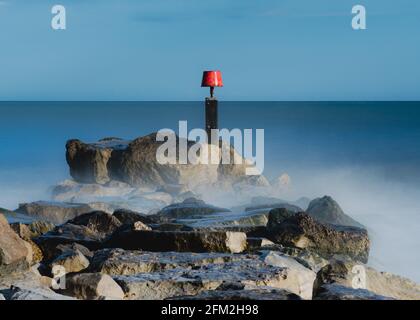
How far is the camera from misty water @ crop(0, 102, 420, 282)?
12727 mm

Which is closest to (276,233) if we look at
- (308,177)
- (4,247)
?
(4,247)

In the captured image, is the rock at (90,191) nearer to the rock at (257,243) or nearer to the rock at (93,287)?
the rock at (257,243)

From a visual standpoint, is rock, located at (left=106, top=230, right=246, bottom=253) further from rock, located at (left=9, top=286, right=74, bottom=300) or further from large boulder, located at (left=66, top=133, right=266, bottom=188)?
large boulder, located at (left=66, top=133, right=266, bottom=188)

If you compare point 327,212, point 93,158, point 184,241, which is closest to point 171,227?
point 184,241

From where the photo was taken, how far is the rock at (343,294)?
469 centimetres

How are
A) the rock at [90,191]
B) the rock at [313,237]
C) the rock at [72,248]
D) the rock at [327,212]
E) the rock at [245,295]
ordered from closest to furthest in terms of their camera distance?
the rock at [245,295] → the rock at [72,248] → the rock at [313,237] → the rock at [327,212] → the rock at [90,191]

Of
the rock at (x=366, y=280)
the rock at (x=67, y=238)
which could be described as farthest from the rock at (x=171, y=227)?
the rock at (x=366, y=280)

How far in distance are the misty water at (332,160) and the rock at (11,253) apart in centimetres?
411

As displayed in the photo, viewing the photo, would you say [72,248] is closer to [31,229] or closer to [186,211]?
[31,229]

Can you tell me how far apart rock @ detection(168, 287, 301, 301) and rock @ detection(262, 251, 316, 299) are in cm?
63

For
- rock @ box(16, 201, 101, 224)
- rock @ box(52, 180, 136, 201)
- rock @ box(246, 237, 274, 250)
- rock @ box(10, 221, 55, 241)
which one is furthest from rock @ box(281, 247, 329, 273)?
rock @ box(52, 180, 136, 201)

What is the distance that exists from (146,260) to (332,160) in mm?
26153
